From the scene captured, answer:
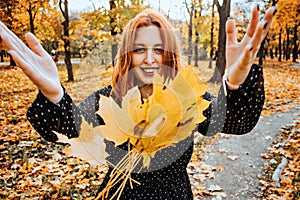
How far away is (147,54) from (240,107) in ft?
1.54

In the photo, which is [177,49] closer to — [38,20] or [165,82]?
[165,82]

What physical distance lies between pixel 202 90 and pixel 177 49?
47 cm

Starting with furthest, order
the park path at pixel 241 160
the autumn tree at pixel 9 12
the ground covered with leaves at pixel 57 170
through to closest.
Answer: the autumn tree at pixel 9 12
the park path at pixel 241 160
the ground covered with leaves at pixel 57 170

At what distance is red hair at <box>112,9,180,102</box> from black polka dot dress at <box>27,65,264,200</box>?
0.21 meters

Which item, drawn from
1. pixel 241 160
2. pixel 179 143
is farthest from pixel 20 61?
pixel 241 160

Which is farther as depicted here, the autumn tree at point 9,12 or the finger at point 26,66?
the autumn tree at point 9,12

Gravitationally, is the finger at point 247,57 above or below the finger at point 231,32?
below

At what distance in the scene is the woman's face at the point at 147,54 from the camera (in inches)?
49.6

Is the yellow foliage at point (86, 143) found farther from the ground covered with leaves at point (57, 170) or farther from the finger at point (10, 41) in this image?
the ground covered with leaves at point (57, 170)

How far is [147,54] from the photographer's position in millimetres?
1294

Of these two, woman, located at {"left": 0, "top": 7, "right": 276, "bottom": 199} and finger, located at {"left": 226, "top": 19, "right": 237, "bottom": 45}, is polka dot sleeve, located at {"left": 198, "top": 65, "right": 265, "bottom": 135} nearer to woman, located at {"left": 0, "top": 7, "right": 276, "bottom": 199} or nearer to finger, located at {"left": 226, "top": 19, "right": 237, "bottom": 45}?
woman, located at {"left": 0, "top": 7, "right": 276, "bottom": 199}

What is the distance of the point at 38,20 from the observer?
14000 millimetres

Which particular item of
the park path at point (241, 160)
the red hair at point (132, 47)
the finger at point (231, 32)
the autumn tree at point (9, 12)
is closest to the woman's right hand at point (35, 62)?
the red hair at point (132, 47)

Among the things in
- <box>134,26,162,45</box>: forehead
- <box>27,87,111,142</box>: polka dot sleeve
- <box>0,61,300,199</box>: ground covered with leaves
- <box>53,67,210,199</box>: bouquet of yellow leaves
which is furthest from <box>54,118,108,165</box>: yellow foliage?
<box>0,61,300,199</box>: ground covered with leaves
